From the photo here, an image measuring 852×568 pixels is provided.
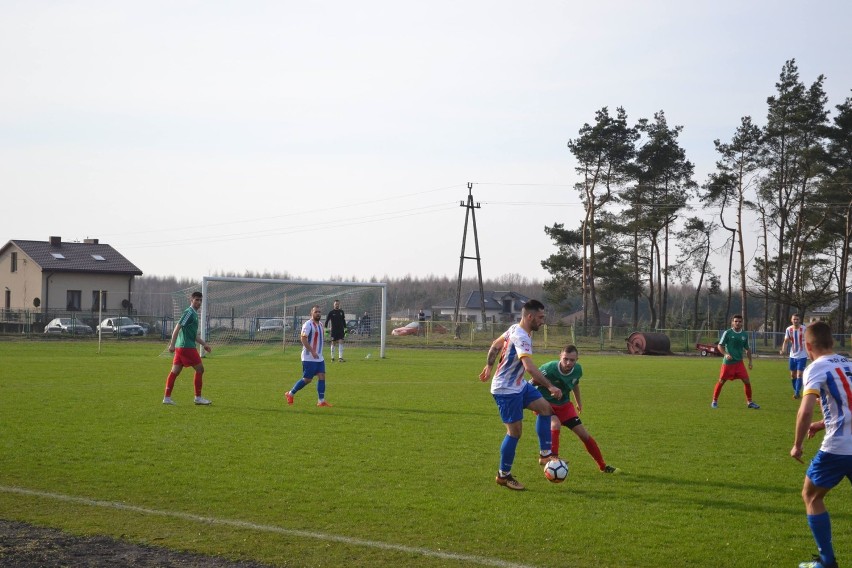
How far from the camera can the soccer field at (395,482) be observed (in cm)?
694

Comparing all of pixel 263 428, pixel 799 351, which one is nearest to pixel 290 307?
pixel 799 351

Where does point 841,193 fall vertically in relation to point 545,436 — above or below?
above

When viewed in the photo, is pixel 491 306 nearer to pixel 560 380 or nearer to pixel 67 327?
pixel 67 327

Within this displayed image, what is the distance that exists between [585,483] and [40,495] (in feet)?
18.0

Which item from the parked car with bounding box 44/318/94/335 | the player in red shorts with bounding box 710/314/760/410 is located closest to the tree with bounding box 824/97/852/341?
the player in red shorts with bounding box 710/314/760/410

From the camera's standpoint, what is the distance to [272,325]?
39.1 metres

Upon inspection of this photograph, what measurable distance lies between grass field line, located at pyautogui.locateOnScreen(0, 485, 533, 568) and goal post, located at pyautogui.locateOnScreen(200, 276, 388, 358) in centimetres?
2691

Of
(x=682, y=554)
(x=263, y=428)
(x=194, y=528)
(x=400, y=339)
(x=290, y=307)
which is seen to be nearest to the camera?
(x=682, y=554)

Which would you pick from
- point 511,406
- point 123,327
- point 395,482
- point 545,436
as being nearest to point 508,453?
point 511,406

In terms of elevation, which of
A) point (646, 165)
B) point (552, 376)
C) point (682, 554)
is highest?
point (646, 165)

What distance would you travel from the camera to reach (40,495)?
8.38m

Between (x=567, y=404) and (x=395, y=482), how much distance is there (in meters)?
2.20

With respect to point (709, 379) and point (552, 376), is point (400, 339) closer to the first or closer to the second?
point (709, 379)

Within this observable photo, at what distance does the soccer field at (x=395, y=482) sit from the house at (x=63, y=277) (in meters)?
49.4
